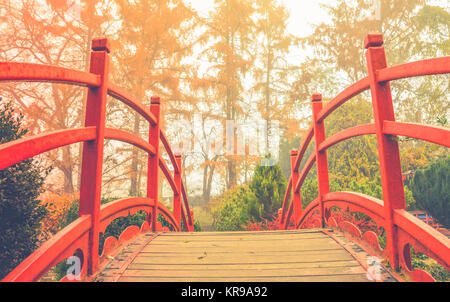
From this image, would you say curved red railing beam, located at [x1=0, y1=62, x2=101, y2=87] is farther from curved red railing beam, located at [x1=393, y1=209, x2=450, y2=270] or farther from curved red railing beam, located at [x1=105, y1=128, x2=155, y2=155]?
curved red railing beam, located at [x1=393, y1=209, x2=450, y2=270]

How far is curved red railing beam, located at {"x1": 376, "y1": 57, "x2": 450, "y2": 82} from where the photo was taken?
1412 mm

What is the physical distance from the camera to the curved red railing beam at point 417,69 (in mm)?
1412

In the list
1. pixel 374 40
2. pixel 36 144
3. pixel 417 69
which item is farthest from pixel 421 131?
pixel 36 144

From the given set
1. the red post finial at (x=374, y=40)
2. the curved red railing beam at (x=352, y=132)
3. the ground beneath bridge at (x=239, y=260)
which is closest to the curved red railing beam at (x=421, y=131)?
the curved red railing beam at (x=352, y=132)

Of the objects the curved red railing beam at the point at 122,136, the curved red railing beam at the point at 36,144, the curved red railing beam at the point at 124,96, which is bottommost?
the curved red railing beam at the point at 36,144

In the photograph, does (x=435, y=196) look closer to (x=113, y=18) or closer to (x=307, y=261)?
(x=307, y=261)

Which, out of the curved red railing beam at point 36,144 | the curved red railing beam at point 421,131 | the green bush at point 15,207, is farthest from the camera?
the green bush at point 15,207

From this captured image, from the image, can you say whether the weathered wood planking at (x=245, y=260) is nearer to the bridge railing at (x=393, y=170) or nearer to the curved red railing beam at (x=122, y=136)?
the bridge railing at (x=393, y=170)

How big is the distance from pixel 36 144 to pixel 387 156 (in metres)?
2.00

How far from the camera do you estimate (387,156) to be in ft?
6.22

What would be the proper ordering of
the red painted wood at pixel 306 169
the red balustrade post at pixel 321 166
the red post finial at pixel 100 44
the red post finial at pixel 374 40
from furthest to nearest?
the red painted wood at pixel 306 169 → the red balustrade post at pixel 321 166 → the red post finial at pixel 100 44 → the red post finial at pixel 374 40

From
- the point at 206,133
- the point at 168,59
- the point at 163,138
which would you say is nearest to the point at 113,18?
the point at 168,59

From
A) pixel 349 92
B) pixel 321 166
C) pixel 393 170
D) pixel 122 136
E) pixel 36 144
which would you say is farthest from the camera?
pixel 321 166

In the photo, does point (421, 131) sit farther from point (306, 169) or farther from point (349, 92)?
point (306, 169)
